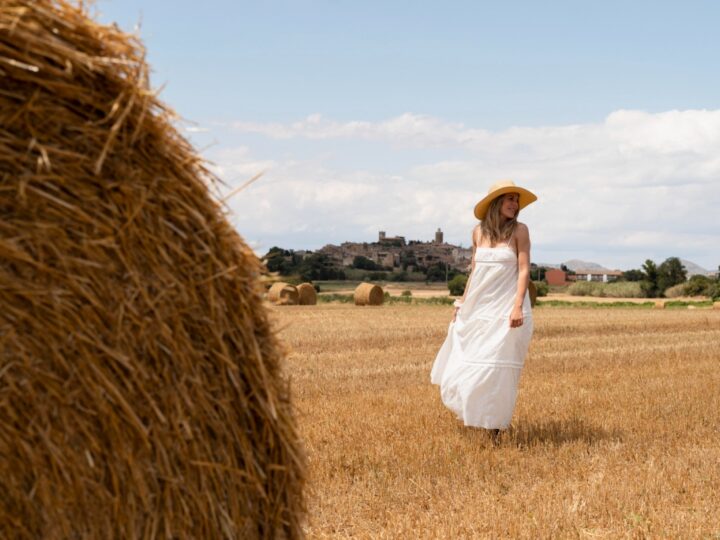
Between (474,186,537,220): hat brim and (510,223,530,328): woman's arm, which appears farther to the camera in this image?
(474,186,537,220): hat brim

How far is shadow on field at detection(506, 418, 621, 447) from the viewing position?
6539 millimetres

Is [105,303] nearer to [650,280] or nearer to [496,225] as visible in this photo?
[496,225]

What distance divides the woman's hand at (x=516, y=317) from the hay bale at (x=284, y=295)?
18606mm

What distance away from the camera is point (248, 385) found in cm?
308

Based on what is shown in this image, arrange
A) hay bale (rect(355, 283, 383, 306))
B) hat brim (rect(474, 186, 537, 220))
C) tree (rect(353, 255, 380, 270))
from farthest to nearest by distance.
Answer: tree (rect(353, 255, 380, 270)), hay bale (rect(355, 283, 383, 306)), hat brim (rect(474, 186, 537, 220))

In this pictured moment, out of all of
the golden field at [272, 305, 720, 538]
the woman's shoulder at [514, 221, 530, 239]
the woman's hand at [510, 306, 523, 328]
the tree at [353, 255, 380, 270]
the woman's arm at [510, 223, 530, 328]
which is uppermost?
the tree at [353, 255, 380, 270]

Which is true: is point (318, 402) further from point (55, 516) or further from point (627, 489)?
point (55, 516)

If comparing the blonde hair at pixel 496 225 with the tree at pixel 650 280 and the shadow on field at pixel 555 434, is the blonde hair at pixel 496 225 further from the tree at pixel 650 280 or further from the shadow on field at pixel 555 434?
the tree at pixel 650 280

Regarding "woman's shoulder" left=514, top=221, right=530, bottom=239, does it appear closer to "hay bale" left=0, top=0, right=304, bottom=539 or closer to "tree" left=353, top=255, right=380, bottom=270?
"hay bale" left=0, top=0, right=304, bottom=539

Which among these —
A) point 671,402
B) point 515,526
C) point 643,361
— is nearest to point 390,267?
point 643,361

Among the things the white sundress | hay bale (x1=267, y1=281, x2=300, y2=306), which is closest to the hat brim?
the white sundress

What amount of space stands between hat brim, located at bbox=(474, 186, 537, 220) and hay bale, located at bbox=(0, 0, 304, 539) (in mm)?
3880

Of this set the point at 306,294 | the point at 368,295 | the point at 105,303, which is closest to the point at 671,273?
the point at 368,295

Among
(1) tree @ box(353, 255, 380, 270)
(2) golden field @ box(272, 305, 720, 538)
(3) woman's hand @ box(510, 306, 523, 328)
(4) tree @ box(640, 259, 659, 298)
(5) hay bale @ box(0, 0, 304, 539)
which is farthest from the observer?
(1) tree @ box(353, 255, 380, 270)
